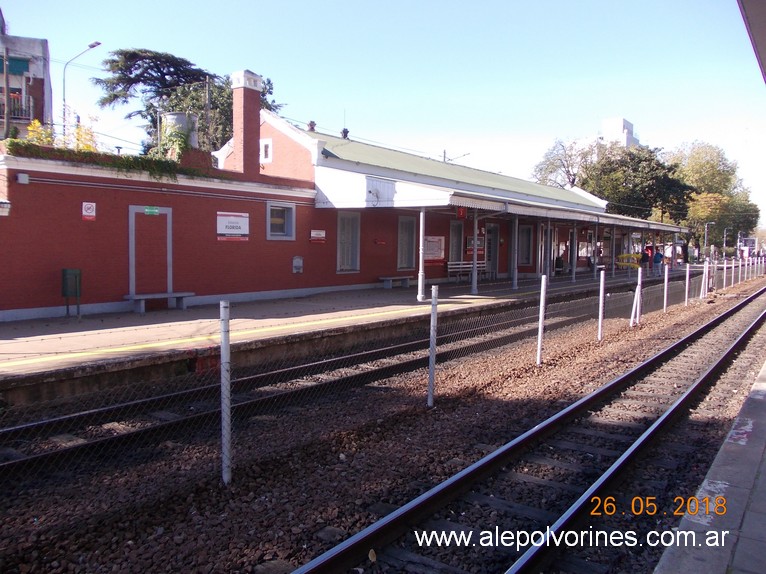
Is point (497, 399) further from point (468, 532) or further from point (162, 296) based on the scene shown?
point (162, 296)

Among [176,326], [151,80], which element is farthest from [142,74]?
[176,326]

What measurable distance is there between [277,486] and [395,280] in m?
16.5

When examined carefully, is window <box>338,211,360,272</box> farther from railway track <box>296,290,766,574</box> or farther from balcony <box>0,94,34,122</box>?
balcony <box>0,94,34,122</box>

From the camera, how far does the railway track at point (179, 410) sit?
5836mm

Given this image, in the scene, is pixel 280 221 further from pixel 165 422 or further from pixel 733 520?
pixel 733 520

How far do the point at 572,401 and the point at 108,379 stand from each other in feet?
20.5

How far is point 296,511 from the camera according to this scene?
437 cm

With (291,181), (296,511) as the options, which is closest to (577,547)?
(296,511)

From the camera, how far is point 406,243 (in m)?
21.9

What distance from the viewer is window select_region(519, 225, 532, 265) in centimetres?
2969

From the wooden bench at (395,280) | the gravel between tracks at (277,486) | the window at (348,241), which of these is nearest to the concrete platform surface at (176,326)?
the window at (348,241)

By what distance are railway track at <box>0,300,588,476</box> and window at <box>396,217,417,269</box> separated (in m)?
10.5

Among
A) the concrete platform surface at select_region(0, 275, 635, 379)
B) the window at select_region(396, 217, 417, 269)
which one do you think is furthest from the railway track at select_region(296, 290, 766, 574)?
the window at select_region(396, 217, 417, 269)

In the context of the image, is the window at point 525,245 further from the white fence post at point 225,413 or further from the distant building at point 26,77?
the white fence post at point 225,413
